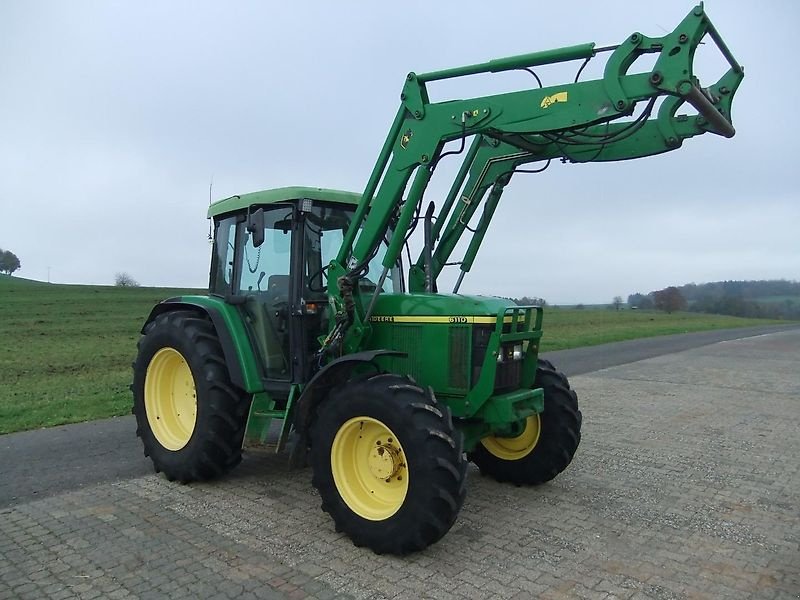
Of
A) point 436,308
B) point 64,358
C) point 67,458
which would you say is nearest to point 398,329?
point 436,308

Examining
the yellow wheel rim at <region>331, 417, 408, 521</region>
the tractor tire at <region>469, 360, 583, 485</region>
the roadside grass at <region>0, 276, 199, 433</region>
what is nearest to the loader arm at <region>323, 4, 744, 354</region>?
the yellow wheel rim at <region>331, 417, 408, 521</region>

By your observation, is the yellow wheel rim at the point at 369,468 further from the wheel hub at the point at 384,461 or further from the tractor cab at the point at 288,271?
the tractor cab at the point at 288,271

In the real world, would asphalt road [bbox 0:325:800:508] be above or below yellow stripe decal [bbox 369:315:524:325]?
below

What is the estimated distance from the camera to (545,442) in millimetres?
5621

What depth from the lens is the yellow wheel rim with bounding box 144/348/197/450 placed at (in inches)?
239

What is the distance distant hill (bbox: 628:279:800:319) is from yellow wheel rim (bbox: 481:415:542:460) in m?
65.0

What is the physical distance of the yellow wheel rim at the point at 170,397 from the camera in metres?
6.08

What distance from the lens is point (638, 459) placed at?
693 centimetres

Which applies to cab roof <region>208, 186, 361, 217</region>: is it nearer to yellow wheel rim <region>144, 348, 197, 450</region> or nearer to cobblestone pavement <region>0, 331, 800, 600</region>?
yellow wheel rim <region>144, 348, 197, 450</region>

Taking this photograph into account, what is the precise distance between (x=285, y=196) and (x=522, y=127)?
213 centimetres

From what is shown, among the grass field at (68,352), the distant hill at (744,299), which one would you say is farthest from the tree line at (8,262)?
the distant hill at (744,299)

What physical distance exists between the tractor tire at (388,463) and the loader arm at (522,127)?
85 cm

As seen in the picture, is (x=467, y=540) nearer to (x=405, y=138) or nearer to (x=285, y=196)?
(x=405, y=138)

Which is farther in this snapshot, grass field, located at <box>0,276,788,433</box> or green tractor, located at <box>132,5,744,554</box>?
grass field, located at <box>0,276,788,433</box>
